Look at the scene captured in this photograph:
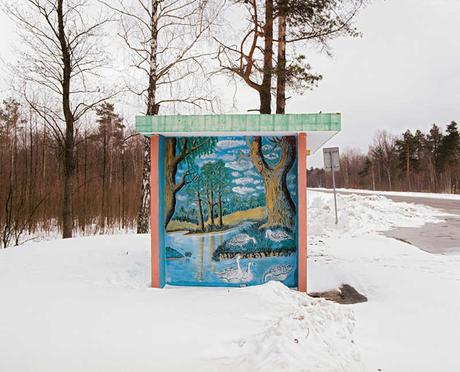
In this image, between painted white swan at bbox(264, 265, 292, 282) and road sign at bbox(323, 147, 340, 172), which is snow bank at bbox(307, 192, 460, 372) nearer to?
painted white swan at bbox(264, 265, 292, 282)

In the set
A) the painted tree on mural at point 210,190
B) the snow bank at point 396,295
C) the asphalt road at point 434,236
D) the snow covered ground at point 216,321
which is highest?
the painted tree on mural at point 210,190

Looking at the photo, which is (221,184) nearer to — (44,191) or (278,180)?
(278,180)

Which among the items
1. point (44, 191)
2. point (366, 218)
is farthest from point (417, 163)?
point (44, 191)

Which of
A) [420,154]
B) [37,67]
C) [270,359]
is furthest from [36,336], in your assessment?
[420,154]

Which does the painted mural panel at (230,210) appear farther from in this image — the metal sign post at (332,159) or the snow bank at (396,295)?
the metal sign post at (332,159)

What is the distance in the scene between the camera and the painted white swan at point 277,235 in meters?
4.98

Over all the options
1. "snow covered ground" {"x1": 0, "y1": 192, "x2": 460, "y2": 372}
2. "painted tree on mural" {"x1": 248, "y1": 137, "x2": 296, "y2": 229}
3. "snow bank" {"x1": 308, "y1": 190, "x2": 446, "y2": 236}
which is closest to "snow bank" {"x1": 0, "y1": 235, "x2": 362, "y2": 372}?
"snow covered ground" {"x1": 0, "y1": 192, "x2": 460, "y2": 372}

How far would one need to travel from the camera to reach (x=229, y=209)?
4.99 m

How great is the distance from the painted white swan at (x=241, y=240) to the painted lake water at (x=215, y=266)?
0.05m

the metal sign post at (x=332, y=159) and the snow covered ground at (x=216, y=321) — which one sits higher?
the metal sign post at (x=332, y=159)

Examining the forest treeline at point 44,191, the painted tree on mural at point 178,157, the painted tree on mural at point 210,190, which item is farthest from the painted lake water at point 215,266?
the forest treeline at point 44,191

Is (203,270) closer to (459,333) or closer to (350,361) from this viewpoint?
(350,361)

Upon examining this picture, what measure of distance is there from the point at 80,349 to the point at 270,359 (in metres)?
1.74

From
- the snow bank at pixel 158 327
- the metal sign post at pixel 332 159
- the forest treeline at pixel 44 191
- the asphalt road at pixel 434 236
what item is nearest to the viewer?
the snow bank at pixel 158 327
